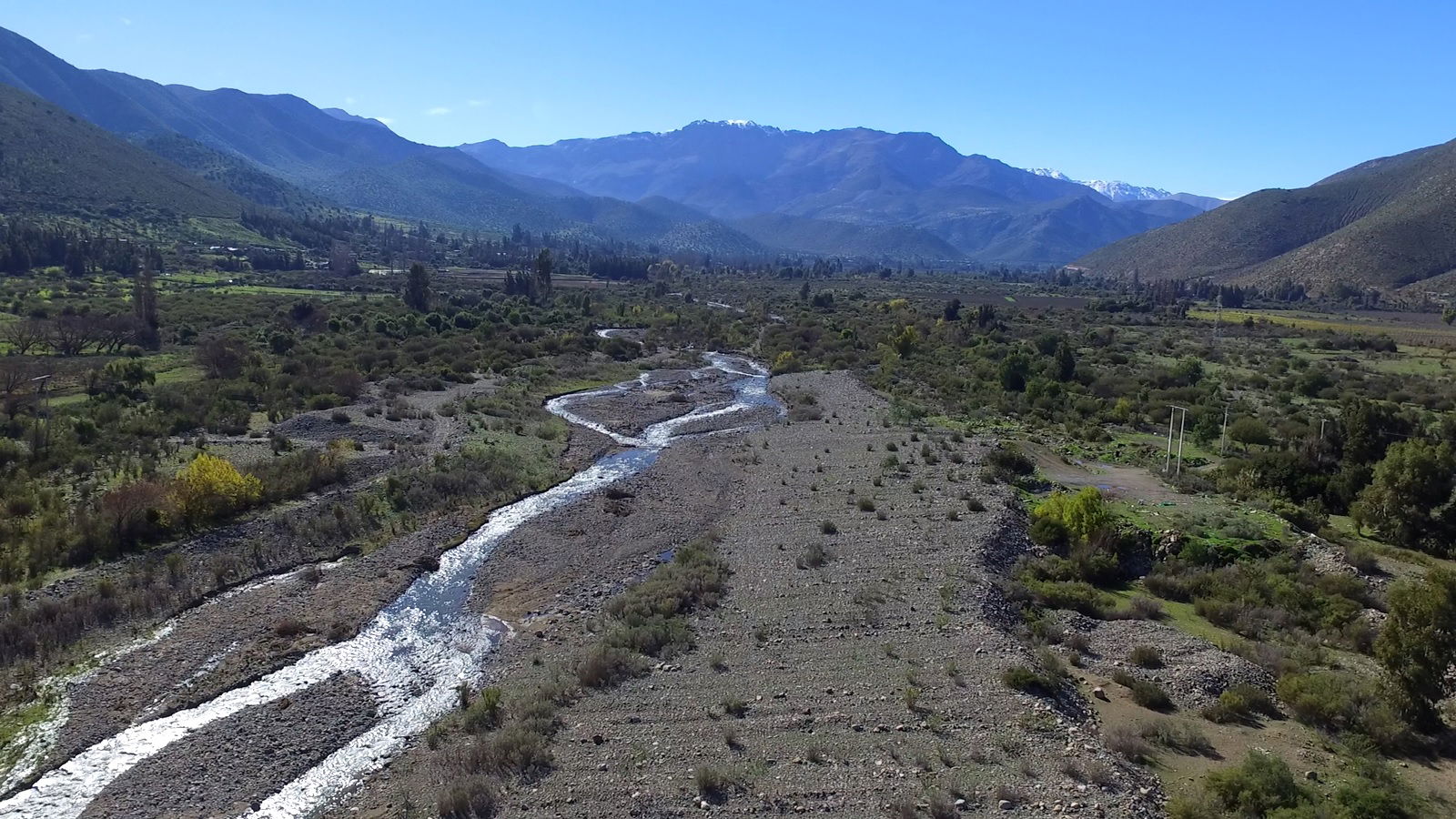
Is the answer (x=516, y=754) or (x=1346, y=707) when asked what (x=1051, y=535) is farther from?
(x=516, y=754)

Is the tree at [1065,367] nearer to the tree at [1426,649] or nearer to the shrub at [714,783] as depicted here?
the tree at [1426,649]

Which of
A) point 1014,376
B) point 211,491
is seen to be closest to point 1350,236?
point 1014,376

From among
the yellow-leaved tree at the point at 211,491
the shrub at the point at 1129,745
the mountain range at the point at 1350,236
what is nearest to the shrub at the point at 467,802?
the shrub at the point at 1129,745

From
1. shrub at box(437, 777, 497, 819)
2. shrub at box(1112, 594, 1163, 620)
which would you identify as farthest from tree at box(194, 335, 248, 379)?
shrub at box(1112, 594, 1163, 620)

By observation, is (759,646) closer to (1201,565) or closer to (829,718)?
(829,718)

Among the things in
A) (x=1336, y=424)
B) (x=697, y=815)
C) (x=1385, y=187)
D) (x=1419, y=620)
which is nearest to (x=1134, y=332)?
(x=1336, y=424)
